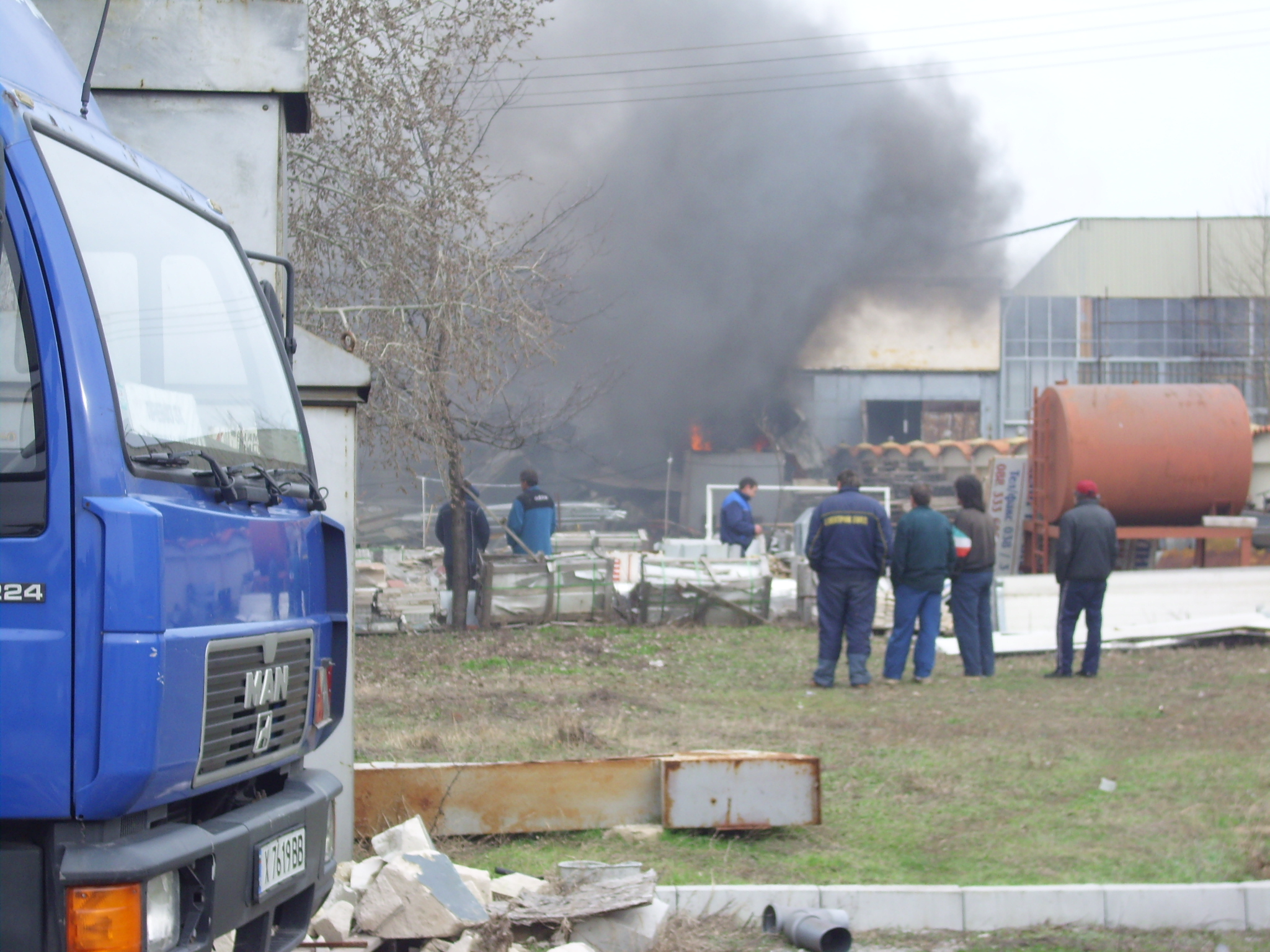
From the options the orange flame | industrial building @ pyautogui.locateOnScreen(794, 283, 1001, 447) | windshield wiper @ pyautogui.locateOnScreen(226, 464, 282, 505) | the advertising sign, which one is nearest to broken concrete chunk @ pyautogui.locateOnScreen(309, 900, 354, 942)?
windshield wiper @ pyautogui.locateOnScreen(226, 464, 282, 505)

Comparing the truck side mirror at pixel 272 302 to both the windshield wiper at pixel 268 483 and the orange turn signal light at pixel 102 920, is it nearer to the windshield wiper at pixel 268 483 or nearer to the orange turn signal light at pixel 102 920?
the windshield wiper at pixel 268 483

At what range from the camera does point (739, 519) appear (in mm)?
14883

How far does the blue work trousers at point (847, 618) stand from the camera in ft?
29.8

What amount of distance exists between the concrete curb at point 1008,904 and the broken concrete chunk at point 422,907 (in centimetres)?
86

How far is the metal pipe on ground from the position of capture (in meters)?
3.85

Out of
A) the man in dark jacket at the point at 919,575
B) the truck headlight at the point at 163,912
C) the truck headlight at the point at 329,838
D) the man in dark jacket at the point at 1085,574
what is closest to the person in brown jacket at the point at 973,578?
the man in dark jacket at the point at 919,575

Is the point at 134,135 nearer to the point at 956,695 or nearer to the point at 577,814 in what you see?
the point at 577,814

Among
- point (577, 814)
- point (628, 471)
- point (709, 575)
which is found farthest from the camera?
point (628, 471)

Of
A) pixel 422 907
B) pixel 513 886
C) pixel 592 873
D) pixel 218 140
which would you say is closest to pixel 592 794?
pixel 513 886

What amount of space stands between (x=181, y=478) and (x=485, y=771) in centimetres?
277

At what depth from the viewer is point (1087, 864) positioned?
15.6 ft

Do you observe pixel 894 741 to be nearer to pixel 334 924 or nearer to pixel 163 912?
pixel 334 924

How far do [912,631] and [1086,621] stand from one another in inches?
64.0

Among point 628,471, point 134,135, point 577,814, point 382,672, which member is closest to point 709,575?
point 382,672
